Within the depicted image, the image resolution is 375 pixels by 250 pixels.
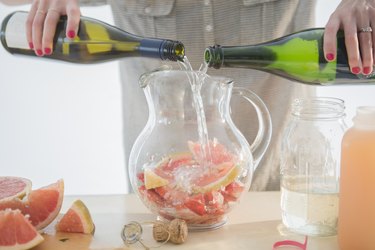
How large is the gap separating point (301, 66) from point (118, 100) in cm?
112

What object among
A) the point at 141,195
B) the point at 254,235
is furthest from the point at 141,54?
the point at 254,235

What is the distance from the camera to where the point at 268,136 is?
1.01 m

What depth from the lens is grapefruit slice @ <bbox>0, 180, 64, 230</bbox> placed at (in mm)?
959

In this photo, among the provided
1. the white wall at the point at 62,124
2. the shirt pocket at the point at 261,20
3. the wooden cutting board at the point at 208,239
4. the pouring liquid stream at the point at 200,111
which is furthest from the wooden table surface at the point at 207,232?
the white wall at the point at 62,124

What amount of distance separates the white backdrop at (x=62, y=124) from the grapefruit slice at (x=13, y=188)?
108 centimetres

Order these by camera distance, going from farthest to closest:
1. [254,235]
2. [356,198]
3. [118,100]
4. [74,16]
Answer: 1. [118,100]
2. [74,16]
3. [254,235]
4. [356,198]

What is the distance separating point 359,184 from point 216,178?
8.4 inches

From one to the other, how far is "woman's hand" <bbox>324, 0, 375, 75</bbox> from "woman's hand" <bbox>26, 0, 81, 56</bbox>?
44 centimetres

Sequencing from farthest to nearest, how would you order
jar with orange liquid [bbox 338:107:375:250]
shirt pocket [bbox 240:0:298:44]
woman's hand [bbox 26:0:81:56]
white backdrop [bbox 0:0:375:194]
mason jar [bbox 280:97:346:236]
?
white backdrop [bbox 0:0:375:194]
shirt pocket [bbox 240:0:298:44]
woman's hand [bbox 26:0:81:56]
mason jar [bbox 280:97:346:236]
jar with orange liquid [bbox 338:107:375:250]

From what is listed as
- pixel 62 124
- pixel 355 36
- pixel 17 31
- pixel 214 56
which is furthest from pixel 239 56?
pixel 62 124

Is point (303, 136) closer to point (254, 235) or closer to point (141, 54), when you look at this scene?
point (254, 235)

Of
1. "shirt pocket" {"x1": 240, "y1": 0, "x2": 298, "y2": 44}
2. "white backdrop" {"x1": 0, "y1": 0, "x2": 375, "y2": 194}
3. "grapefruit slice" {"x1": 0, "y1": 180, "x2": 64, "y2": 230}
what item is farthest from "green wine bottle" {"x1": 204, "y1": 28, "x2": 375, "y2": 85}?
"white backdrop" {"x1": 0, "y1": 0, "x2": 375, "y2": 194}

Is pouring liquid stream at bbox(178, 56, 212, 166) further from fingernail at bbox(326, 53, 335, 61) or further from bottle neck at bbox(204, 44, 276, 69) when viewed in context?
fingernail at bbox(326, 53, 335, 61)

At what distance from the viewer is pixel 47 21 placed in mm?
1076
